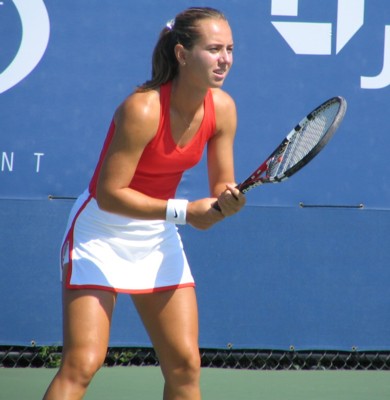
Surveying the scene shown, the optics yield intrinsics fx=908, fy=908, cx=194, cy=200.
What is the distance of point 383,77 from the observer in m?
4.66

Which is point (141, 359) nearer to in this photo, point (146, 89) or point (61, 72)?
point (61, 72)

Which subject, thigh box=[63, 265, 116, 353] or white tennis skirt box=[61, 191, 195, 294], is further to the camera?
white tennis skirt box=[61, 191, 195, 294]

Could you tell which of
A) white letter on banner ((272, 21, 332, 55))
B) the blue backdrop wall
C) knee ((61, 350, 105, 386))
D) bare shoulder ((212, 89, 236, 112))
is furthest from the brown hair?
white letter on banner ((272, 21, 332, 55))

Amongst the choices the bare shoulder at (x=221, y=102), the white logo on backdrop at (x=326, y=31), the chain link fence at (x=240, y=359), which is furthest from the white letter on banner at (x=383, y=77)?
the bare shoulder at (x=221, y=102)

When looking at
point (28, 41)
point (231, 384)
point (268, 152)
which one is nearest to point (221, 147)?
point (268, 152)

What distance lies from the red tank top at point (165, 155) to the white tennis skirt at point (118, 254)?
0.31ft

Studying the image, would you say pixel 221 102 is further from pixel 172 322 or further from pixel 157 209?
pixel 172 322

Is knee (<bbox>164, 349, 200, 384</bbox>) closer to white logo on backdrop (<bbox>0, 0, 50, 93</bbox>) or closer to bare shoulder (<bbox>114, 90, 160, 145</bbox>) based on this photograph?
bare shoulder (<bbox>114, 90, 160, 145</bbox>)

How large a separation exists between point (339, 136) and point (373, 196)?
35 centimetres

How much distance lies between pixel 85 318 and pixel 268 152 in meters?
2.19

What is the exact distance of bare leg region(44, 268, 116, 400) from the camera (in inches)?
100

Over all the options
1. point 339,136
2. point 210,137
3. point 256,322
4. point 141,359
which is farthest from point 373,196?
point 210,137

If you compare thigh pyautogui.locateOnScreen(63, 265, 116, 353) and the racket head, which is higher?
the racket head

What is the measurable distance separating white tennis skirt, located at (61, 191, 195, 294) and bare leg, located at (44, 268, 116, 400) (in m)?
0.05
